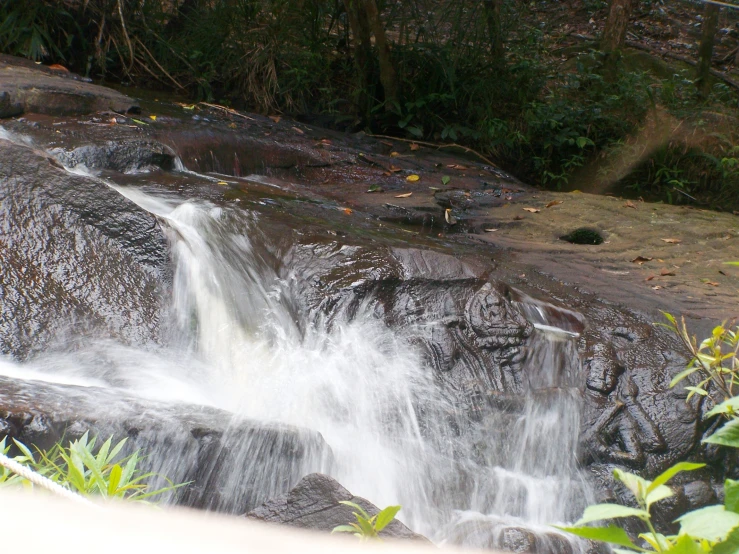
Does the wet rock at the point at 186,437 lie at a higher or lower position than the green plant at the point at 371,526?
lower

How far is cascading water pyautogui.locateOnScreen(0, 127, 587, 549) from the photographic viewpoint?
3.07m

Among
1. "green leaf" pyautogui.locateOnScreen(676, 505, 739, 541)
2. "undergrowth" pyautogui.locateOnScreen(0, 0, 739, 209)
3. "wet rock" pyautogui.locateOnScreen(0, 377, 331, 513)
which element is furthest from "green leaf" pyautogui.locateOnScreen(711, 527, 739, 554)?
"undergrowth" pyautogui.locateOnScreen(0, 0, 739, 209)

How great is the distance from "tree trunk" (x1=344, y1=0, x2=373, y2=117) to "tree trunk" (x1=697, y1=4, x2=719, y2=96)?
470 centimetres

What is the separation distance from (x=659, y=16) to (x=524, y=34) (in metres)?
5.21

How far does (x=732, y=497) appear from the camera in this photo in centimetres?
113

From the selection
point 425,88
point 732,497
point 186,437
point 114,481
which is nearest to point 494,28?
point 425,88

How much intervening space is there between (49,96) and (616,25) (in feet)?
22.4

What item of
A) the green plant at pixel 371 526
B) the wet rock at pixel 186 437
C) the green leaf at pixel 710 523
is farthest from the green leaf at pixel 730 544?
the wet rock at pixel 186 437

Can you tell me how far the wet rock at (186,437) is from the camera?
243 centimetres

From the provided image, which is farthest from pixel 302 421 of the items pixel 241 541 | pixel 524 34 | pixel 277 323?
pixel 524 34

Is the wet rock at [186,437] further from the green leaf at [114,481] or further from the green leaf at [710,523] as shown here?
the green leaf at [710,523]

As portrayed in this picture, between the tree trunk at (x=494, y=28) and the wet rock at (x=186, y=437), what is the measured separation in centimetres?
695

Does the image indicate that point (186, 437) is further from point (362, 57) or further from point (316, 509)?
point (362, 57)

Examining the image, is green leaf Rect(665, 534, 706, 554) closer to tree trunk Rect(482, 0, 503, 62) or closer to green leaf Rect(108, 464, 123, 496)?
green leaf Rect(108, 464, 123, 496)
